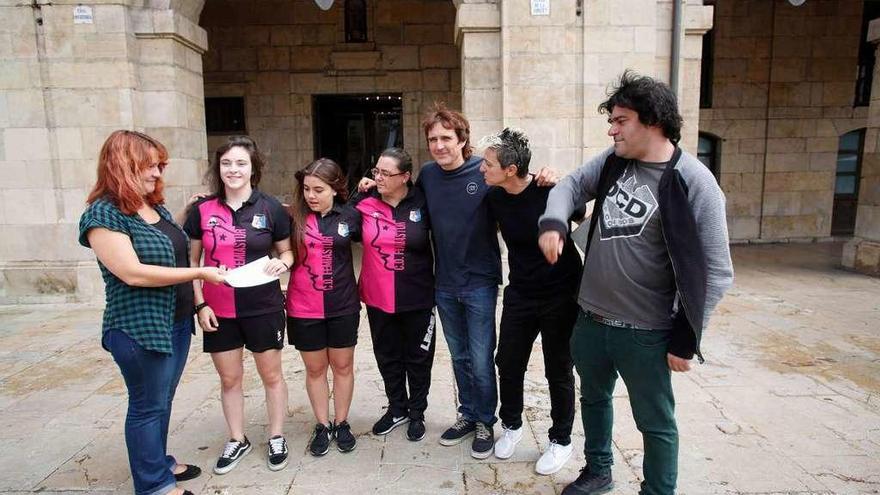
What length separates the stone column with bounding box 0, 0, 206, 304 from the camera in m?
6.32

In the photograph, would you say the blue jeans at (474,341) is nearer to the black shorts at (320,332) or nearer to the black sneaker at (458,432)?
the black sneaker at (458,432)

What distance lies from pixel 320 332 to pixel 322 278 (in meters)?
0.31

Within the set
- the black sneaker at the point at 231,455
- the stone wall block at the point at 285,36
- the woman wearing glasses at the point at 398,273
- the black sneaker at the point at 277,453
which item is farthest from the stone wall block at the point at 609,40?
the stone wall block at the point at 285,36

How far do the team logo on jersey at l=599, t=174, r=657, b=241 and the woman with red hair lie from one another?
69.6 inches

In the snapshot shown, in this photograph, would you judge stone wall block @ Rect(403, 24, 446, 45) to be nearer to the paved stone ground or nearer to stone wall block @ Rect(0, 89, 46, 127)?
stone wall block @ Rect(0, 89, 46, 127)

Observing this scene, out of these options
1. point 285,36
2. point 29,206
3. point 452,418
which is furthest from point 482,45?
point 29,206

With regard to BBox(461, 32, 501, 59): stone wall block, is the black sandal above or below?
below

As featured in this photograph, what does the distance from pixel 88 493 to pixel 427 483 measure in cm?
175

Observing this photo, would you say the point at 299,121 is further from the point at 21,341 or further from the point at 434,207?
the point at 434,207

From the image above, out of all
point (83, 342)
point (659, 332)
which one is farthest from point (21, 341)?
point (659, 332)

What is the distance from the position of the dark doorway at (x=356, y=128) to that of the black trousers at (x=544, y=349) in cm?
827

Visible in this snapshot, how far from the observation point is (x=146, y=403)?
8.48ft

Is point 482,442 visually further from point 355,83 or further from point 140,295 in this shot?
point 355,83

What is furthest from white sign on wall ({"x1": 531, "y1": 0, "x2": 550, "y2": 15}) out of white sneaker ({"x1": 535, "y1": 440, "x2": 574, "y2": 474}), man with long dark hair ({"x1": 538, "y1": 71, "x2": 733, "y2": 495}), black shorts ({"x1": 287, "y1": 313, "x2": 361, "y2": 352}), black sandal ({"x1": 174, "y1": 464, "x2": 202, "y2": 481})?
black sandal ({"x1": 174, "y1": 464, "x2": 202, "y2": 481})
